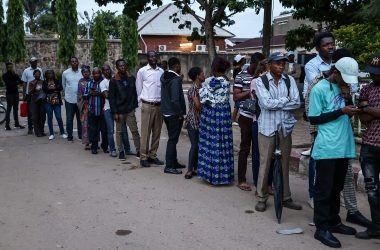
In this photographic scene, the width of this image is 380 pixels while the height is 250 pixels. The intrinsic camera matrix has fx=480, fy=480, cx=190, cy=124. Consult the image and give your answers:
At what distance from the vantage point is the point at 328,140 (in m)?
4.59

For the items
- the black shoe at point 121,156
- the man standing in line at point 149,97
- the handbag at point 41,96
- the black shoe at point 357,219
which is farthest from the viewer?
the handbag at point 41,96

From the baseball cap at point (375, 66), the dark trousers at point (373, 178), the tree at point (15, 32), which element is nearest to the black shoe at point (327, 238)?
the dark trousers at point (373, 178)

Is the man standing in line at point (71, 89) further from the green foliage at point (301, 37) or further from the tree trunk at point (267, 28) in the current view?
the green foliage at point (301, 37)

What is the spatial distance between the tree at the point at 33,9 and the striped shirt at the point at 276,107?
58998 millimetres

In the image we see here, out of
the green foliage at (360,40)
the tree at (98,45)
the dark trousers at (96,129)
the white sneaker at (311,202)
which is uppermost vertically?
the tree at (98,45)

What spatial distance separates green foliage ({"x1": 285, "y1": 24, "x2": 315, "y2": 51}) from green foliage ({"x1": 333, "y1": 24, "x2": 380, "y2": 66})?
3105mm

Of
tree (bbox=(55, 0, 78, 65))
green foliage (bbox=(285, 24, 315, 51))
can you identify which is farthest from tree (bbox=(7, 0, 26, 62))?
green foliage (bbox=(285, 24, 315, 51))

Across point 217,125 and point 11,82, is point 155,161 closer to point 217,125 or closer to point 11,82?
point 217,125

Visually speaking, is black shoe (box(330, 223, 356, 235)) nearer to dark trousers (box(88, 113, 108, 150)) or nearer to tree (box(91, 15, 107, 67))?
dark trousers (box(88, 113, 108, 150))

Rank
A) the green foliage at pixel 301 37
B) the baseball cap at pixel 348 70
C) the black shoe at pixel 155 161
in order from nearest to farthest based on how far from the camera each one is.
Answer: the baseball cap at pixel 348 70
the black shoe at pixel 155 161
the green foliage at pixel 301 37

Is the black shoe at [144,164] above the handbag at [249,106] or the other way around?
the other way around

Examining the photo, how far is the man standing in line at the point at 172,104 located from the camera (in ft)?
24.2

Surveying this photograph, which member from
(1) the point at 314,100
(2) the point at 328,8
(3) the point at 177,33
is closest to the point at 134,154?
(1) the point at 314,100

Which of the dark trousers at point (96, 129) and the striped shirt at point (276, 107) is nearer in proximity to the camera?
the striped shirt at point (276, 107)
